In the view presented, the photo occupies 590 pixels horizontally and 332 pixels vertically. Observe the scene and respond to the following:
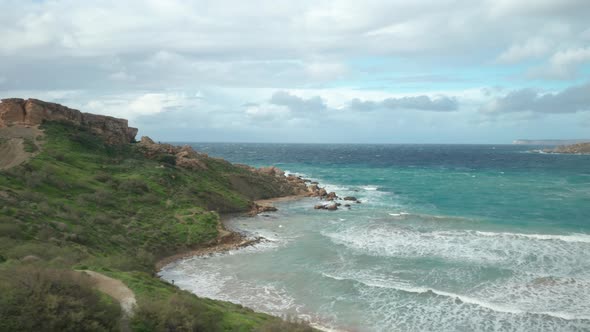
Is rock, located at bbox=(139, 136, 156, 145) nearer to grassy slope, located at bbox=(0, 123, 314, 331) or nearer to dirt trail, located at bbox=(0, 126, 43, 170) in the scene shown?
grassy slope, located at bbox=(0, 123, 314, 331)

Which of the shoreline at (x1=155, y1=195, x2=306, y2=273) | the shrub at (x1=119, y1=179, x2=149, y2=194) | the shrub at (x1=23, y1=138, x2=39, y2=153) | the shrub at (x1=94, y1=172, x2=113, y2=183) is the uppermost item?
the shrub at (x1=23, y1=138, x2=39, y2=153)

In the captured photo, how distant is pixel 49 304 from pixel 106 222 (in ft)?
73.9

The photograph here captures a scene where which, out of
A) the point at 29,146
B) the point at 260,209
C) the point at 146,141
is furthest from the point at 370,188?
the point at 29,146

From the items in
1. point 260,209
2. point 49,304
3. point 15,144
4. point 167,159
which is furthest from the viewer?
point 167,159

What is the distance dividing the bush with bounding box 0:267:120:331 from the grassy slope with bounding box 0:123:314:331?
1.65 metres

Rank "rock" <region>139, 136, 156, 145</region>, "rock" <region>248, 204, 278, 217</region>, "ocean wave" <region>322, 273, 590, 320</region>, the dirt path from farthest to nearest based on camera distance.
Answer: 1. "rock" <region>139, 136, 156, 145</region>
2. "rock" <region>248, 204, 278, 217</region>
3. "ocean wave" <region>322, 273, 590, 320</region>
4. the dirt path

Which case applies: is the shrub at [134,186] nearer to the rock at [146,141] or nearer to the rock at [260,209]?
the rock at [260,209]

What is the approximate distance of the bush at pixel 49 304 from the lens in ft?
34.2

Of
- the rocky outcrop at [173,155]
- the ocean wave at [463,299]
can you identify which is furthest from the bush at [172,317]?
the rocky outcrop at [173,155]

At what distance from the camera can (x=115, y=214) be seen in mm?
34500

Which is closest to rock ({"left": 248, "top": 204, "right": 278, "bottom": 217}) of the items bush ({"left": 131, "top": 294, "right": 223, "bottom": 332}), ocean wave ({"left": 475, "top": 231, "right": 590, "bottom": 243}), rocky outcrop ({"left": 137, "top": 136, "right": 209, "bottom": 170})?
rocky outcrop ({"left": 137, "top": 136, "right": 209, "bottom": 170})

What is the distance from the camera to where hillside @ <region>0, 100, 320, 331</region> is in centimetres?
1143

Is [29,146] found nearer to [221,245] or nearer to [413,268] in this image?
[221,245]

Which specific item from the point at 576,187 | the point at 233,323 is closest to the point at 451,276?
the point at 233,323
